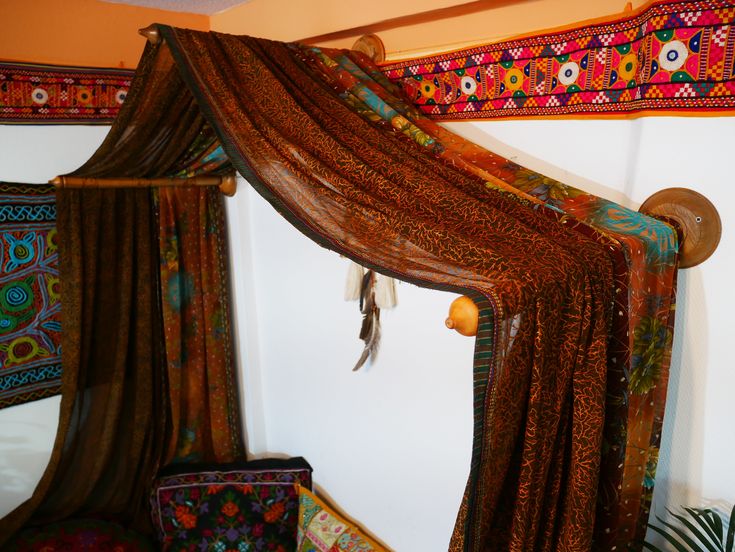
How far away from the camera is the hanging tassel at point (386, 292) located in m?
2.06

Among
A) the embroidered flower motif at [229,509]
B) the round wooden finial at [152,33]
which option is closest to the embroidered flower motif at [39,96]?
the round wooden finial at [152,33]

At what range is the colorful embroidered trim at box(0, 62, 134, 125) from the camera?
2320 millimetres

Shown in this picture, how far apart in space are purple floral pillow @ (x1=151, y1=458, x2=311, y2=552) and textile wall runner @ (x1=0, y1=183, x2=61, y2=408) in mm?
680

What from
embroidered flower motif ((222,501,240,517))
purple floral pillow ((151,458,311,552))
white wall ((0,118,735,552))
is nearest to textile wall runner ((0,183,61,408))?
white wall ((0,118,735,552))

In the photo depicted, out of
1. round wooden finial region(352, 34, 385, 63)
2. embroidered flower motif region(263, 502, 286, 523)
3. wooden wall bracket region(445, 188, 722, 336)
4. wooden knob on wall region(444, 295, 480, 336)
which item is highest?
round wooden finial region(352, 34, 385, 63)

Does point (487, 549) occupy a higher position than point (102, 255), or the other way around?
point (102, 255)

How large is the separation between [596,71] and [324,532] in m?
1.88

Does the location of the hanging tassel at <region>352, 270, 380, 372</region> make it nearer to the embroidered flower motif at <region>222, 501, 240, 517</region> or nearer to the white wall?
the white wall

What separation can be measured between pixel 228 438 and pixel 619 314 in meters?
2.05

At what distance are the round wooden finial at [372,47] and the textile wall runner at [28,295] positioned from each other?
140 cm

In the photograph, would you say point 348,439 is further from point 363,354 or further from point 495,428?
point 495,428

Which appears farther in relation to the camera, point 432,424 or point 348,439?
point 348,439

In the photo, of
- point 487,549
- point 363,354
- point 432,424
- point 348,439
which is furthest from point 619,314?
point 348,439

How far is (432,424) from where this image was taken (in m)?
2.05
